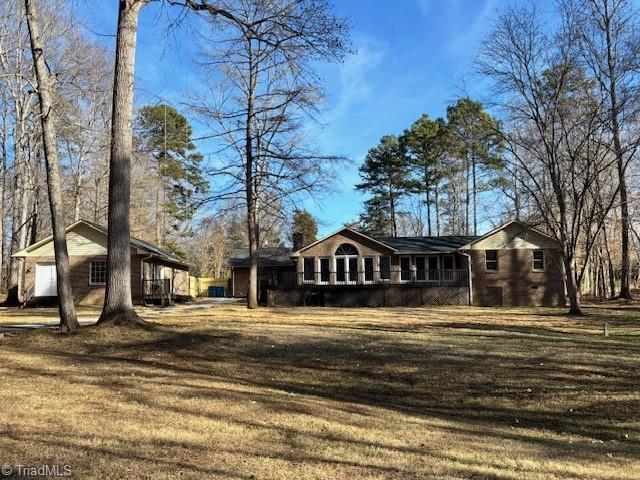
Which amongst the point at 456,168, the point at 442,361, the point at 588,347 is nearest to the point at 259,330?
the point at 442,361

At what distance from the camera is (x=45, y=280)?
29.3 metres

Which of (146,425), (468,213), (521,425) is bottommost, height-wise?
(521,425)

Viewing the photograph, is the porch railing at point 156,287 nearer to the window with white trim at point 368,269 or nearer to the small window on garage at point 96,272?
the small window on garage at point 96,272

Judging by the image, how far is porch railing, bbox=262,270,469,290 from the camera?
3322cm

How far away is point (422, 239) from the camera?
120ft

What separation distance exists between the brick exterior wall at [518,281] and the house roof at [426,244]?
2.51m

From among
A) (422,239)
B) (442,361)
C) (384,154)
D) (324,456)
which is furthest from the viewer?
(384,154)

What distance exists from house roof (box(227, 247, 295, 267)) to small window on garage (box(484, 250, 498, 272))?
1379cm

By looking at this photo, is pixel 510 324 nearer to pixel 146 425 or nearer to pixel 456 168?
pixel 146 425

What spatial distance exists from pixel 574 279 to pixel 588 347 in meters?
11.9

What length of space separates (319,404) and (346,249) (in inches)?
1067

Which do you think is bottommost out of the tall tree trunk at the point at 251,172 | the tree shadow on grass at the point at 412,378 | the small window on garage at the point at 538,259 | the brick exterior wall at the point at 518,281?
the tree shadow on grass at the point at 412,378

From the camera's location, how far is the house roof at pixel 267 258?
131ft

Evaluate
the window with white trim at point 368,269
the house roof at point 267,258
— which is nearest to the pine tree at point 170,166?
the house roof at point 267,258
